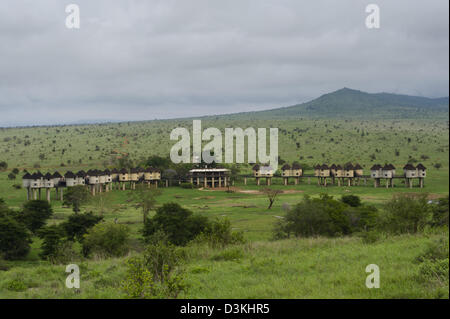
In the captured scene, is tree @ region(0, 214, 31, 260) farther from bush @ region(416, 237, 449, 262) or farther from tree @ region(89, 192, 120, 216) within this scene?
bush @ region(416, 237, 449, 262)

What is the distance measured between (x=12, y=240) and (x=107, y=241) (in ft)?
25.3

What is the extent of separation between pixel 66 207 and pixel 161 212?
2378 centimetres

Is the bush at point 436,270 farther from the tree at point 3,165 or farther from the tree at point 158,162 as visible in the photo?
the tree at point 158,162

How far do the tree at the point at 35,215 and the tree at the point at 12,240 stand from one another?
6449 millimetres

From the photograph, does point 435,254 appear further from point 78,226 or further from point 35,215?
point 35,215

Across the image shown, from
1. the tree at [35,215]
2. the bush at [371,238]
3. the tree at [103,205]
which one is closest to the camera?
the bush at [371,238]

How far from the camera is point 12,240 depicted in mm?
28891

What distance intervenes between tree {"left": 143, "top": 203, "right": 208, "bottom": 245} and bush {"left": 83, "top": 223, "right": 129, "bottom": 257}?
9.76 feet

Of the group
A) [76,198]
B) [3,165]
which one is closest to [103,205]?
[76,198]

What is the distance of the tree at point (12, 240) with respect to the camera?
28.4m

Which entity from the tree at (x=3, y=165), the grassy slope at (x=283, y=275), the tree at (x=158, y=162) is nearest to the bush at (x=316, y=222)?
the grassy slope at (x=283, y=275)

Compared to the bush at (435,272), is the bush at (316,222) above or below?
below

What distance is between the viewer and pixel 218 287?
1173cm
